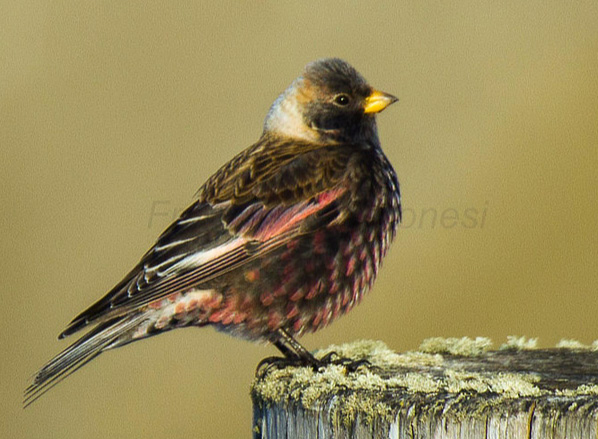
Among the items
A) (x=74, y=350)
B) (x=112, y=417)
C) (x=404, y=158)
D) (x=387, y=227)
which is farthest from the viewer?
(x=404, y=158)

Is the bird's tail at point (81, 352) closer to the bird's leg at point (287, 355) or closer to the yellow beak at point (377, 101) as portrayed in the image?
the bird's leg at point (287, 355)

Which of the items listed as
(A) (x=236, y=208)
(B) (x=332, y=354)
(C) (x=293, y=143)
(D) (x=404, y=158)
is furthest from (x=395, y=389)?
(D) (x=404, y=158)

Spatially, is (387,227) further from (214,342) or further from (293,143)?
(214,342)

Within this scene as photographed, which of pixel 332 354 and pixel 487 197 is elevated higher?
pixel 487 197

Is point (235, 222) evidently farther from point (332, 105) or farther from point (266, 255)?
point (332, 105)

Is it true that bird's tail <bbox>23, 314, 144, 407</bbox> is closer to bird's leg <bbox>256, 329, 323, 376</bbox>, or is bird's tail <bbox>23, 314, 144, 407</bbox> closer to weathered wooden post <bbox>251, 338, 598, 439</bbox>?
bird's leg <bbox>256, 329, 323, 376</bbox>

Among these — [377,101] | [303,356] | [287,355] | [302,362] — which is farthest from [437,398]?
[377,101]

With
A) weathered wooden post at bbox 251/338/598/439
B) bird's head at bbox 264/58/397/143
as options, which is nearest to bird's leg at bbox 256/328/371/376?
weathered wooden post at bbox 251/338/598/439
